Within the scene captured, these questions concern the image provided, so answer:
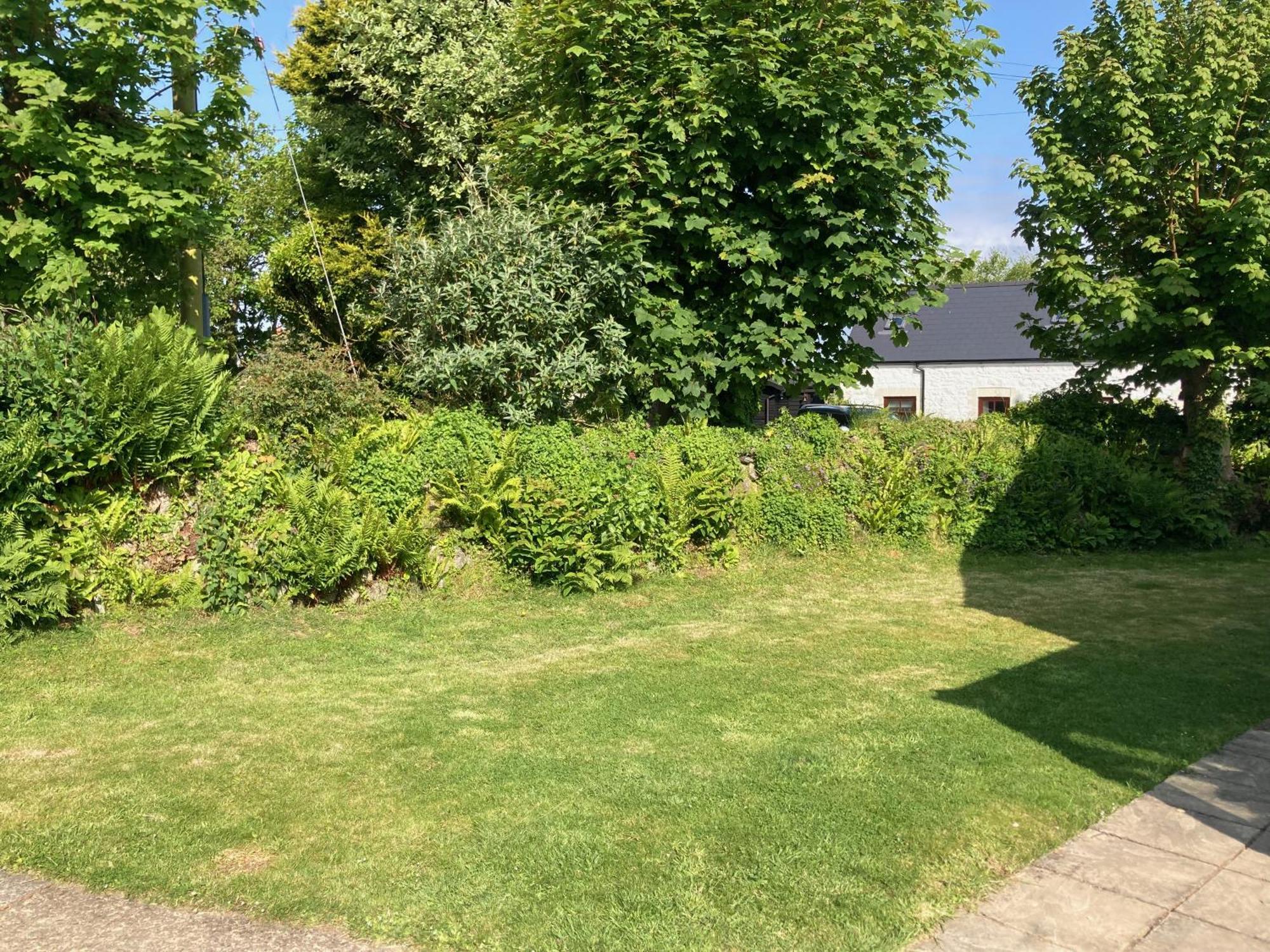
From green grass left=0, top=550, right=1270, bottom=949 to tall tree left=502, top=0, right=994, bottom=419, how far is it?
3.85 m

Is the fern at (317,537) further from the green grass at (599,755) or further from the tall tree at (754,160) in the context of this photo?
the tall tree at (754,160)

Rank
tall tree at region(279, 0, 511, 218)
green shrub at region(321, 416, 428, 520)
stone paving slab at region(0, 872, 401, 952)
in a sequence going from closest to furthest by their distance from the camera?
1. stone paving slab at region(0, 872, 401, 952)
2. green shrub at region(321, 416, 428, 520)
3. tall tree at region(279, 0, 511, 218)

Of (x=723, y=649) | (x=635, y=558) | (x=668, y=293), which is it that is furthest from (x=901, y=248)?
(x=723, y=649)

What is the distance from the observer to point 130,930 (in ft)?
13.0

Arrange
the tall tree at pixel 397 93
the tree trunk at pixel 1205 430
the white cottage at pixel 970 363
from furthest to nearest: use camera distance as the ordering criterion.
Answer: the white cottage at pixel 970 363 → the tall tree at pixel 397 93 → the tree trunk at pixel 1205 430

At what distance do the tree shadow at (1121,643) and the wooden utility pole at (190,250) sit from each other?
28.8ft

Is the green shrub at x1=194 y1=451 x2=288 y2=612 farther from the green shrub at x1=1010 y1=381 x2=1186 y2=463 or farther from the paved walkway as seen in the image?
the green shrub at x1=1010 y1=381 x2=1186 y2=463

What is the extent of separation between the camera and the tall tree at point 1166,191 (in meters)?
13.6

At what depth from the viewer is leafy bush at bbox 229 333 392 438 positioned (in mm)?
10266

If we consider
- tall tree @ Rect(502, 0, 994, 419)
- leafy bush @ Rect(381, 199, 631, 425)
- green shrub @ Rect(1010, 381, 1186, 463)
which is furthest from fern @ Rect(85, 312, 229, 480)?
green shrub @ Rect(1010, 381, 1186, 463)

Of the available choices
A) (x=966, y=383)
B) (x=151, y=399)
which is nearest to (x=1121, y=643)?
(x=151, y=399)

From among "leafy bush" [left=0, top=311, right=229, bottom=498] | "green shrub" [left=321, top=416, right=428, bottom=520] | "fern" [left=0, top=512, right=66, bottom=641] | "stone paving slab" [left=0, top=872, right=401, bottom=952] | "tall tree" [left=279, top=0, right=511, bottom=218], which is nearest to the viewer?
"stone paving slab" [left=0, top=872, right=401, bottom=952]

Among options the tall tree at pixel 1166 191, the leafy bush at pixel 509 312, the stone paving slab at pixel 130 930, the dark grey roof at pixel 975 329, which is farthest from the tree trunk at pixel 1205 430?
the dark grey roof at pixel 975 329

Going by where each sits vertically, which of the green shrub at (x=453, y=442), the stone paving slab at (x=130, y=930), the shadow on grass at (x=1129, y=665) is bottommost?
the stone paving slab at (x=130, y=930)
